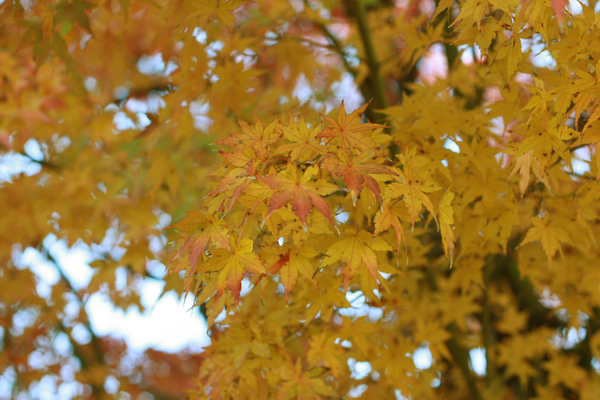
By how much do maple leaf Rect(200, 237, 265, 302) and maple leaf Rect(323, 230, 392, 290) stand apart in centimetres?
18

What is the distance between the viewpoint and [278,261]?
0.98 m

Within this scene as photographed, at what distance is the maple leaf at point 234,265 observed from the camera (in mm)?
909

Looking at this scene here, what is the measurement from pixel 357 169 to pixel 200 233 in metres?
0.39

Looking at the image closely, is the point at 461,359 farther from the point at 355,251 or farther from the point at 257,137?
the point at 257,137

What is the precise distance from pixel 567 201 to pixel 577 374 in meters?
1.56

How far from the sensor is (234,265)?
36.7 inches

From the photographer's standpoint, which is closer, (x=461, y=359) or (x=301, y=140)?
(x=301, y=140)

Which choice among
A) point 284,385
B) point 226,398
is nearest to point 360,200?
point 284,385

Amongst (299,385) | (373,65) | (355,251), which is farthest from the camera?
(373,65)

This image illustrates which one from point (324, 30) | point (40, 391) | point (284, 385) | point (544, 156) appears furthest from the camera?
point (40, 391)

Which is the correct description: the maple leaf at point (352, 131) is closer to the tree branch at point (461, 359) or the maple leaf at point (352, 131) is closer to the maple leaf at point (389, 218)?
the maple leaf at point (389, 218)

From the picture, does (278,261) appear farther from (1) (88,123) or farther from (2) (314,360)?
(1) (88,123)

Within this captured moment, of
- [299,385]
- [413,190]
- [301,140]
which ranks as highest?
[301,140]

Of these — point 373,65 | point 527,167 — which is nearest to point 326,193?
point 527,167
